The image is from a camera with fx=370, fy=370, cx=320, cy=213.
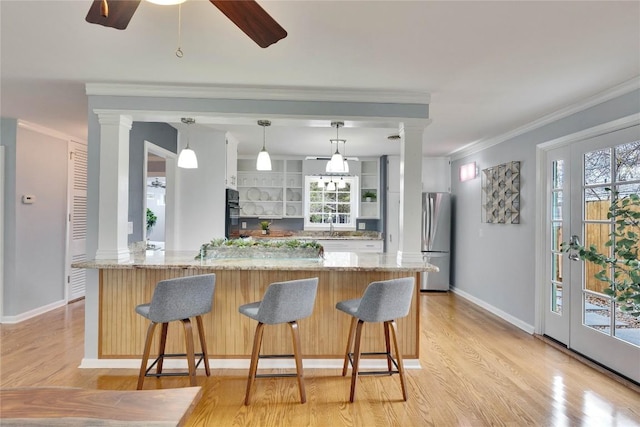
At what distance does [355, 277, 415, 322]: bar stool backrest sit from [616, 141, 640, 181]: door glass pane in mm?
1958

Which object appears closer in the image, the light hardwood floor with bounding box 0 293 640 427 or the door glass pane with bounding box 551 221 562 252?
the light hardwood floor with bounding box 0 293 640 427

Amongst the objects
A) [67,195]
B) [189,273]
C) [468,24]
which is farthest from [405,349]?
[67,195]

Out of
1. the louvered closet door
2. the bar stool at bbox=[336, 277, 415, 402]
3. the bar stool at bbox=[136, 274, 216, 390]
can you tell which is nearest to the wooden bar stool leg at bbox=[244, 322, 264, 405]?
the bar stool at bbox=[136, 274, 216, 390]

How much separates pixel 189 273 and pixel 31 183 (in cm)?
282

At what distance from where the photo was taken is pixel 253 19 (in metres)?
1.46

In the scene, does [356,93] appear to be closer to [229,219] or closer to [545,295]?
[229,219]

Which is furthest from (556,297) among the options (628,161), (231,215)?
(231,215)

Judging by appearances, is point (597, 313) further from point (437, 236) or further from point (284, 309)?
point (437, 236)

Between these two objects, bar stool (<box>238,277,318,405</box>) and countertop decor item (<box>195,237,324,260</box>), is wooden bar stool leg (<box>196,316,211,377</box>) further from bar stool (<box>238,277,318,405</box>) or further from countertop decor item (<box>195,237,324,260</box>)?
countertop decor item (<box>195,237,324,260</box>)

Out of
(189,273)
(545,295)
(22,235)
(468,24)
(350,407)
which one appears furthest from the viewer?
(22,235)

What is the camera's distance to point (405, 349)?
3139mm

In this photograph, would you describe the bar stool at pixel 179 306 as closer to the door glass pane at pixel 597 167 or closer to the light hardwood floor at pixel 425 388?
the light hardwood floor at pixel 425 388

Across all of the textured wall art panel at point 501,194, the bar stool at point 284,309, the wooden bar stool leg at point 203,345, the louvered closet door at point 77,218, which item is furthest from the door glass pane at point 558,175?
the louvered closet door at point 77,218

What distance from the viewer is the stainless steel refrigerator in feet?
19.7
